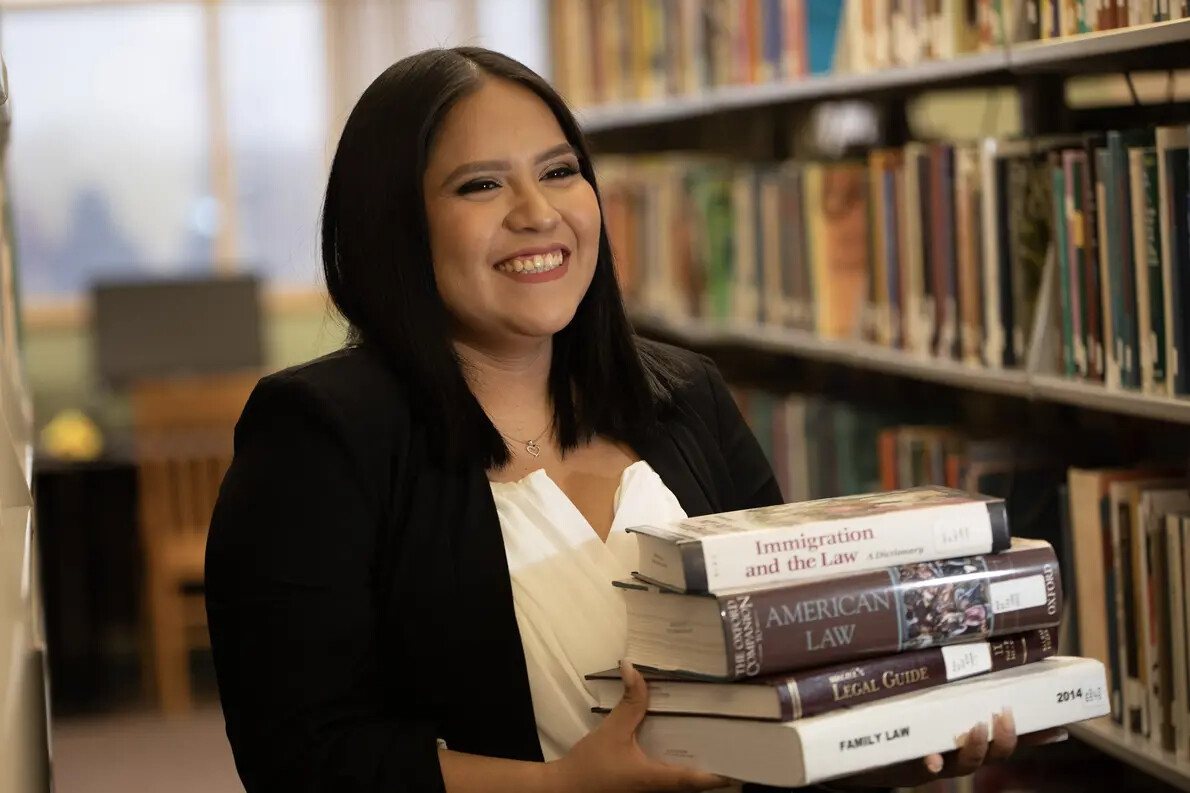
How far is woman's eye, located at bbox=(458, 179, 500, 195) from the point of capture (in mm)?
1575

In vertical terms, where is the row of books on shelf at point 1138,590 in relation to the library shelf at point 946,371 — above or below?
below

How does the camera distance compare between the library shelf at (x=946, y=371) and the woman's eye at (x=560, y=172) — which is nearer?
the woman's eye at (x=560, y=172)

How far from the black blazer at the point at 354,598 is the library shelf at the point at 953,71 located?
925 mm

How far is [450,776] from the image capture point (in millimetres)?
1461

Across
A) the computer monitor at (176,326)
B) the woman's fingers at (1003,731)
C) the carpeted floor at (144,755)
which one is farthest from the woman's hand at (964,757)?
the computer monitor at (176,326)

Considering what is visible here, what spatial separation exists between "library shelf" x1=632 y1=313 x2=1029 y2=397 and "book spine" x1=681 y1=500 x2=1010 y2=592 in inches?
34.5

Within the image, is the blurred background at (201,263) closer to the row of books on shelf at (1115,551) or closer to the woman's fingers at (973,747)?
the row of books on shelf at (1115,551)

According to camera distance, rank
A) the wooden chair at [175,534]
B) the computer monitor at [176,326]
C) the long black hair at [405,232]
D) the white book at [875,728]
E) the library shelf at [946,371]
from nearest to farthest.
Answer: the white book at [875,728], the long black hair at [405,232], the library shelf at [946,371], the wooden chair at [175,534], the computer monitor at [176,326]

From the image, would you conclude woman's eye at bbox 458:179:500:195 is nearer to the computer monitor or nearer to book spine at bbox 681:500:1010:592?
book spine at bbox 681:500:1010:592

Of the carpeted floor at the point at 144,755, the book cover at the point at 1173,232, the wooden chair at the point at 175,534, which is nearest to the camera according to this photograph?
the book cover at the point at 1173,232

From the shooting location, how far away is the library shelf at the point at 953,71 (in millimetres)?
1835

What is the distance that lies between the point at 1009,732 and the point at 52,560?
4.58m

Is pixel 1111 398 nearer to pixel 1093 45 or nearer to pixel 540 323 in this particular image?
pixel 1093 45

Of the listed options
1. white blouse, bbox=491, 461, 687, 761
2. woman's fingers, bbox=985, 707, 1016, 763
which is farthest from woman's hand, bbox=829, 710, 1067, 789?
white blouse, bbox=491, 461, 687, 761
